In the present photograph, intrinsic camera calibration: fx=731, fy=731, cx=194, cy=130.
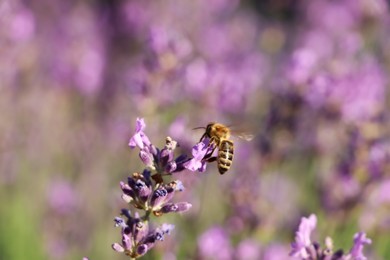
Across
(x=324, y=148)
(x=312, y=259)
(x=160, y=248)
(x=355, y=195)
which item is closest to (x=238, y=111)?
(x=324, y=148)

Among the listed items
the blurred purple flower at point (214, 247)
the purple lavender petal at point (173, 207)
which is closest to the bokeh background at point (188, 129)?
the blurred purple flower at point (214, 247)

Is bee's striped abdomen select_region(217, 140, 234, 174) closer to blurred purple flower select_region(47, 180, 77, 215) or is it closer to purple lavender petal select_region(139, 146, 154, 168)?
purple lavender petal select_region(139, 146, 154, 168)

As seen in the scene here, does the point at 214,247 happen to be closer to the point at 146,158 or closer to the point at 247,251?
the point at 247,251

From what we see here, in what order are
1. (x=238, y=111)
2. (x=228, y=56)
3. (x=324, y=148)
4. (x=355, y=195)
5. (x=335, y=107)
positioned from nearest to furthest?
(x=355, y=195) < (x=335, y=107) < (x=324, y=148) < (x=238, y=111) < (x=228, y=56)

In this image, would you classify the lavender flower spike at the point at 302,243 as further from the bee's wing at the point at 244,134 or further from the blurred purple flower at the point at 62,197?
the blurred purple flower at the point at 62,197

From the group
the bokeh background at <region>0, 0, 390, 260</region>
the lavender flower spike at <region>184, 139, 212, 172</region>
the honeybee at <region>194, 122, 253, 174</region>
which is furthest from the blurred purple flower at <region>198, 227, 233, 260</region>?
the lavender flower spike at <region>184, 139, 212, 172</region>

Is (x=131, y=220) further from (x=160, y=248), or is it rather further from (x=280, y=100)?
(x=280, y=100)
